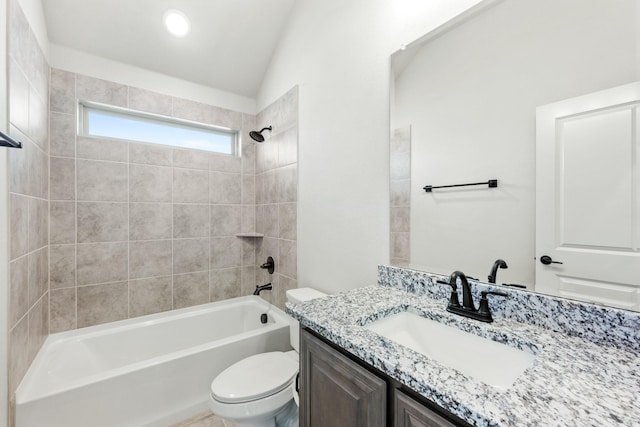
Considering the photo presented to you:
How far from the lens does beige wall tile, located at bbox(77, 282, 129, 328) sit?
1.97 m

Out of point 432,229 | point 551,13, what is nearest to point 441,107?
point 551,13

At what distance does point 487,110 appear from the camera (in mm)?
1041

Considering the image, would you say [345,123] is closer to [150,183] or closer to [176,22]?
[176,22]

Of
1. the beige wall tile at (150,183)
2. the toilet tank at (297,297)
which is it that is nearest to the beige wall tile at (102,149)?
the beige wall tile at (150,183)

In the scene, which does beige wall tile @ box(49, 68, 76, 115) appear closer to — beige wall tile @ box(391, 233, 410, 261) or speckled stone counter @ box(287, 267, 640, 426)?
speckled stone counter @ box(287, 267, 640, 426)

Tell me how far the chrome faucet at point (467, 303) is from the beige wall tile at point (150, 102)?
8.10 feet

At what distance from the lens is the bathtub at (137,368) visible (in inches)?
53.7

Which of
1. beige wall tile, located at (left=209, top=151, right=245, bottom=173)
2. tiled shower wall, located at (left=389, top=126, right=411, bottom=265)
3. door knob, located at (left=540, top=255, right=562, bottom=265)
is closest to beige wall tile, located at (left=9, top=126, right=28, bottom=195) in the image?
beige wall tile, located at (left=209, top=151, right=245, bottom=173)

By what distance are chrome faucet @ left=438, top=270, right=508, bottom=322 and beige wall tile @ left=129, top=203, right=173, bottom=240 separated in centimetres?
220

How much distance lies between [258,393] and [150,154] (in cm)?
197

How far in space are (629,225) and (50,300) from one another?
3.01 meters

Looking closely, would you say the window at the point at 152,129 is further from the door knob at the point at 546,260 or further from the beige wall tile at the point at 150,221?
the door knob at the point at 546,260

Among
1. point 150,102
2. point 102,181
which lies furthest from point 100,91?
point 102,181

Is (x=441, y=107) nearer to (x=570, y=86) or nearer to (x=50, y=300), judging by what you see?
(x=570, y=86)
